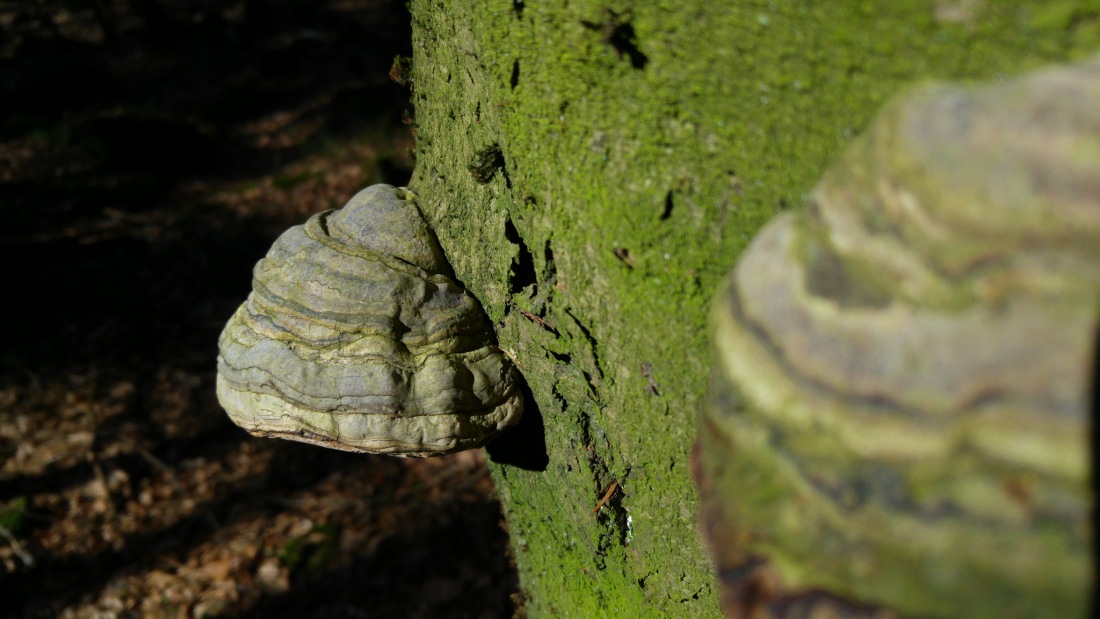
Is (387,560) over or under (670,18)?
under

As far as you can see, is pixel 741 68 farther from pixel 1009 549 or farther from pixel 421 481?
pixel 421 481

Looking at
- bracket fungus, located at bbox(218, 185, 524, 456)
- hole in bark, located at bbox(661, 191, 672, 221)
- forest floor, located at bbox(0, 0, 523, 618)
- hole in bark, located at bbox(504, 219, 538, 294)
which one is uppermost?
hole in bark, located at bbox(661, 191, 672, 221)

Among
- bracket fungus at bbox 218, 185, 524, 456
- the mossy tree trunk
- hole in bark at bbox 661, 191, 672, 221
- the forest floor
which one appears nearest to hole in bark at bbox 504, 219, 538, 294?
the mossy tree trunk

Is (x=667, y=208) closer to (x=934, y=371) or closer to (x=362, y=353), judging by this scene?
(x=934, y=371)

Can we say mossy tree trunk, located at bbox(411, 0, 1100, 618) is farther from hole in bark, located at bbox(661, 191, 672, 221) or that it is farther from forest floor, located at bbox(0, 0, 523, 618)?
forest floor, located at bbox(0, 0, 523, 618)

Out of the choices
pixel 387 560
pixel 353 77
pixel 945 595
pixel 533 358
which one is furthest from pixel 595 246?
pixel 353 77

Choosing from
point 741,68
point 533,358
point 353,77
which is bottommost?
point 353,77
